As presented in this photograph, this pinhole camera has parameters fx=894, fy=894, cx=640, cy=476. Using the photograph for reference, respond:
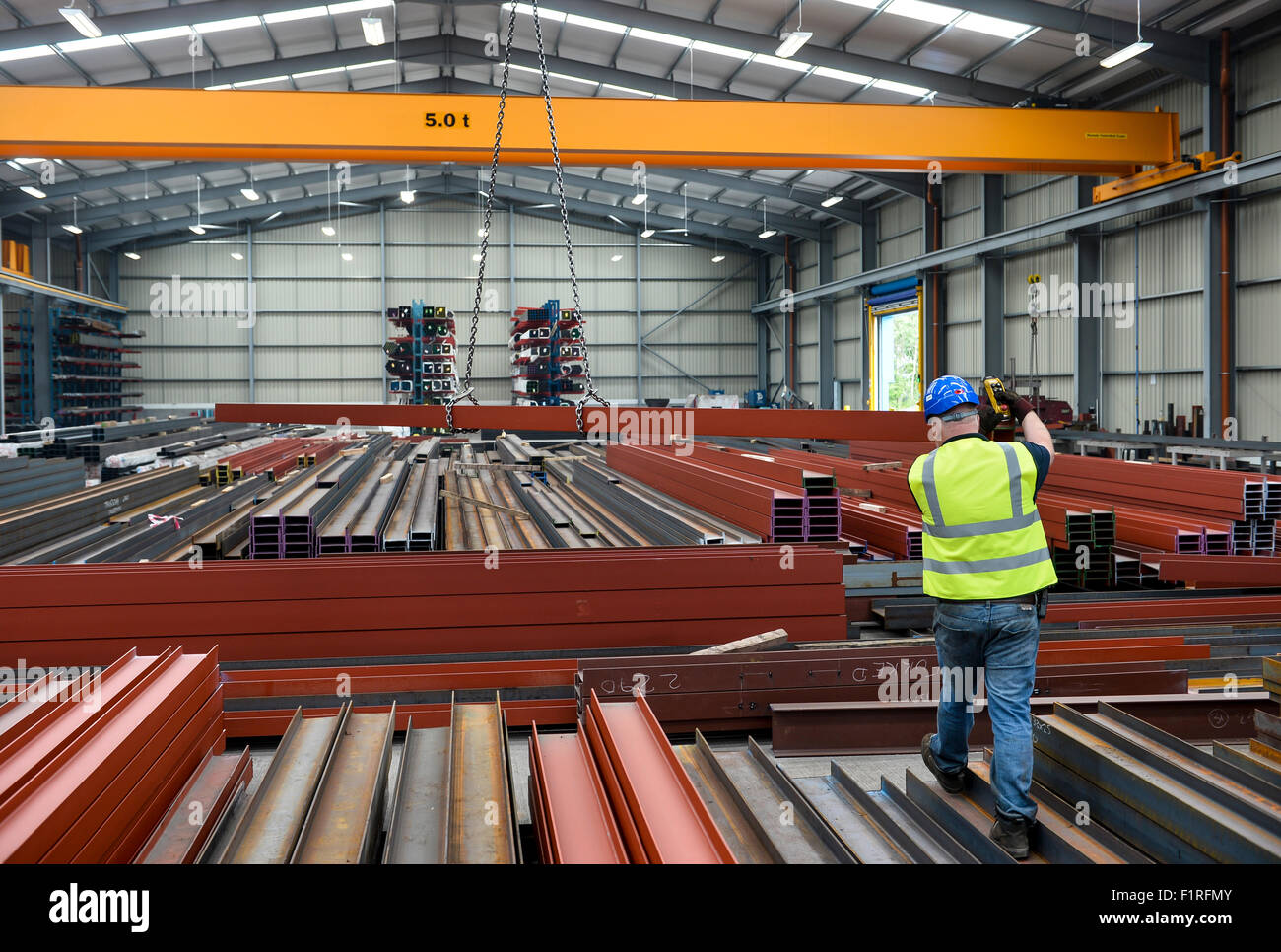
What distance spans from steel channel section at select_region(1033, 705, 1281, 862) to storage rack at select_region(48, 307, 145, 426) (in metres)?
24.7

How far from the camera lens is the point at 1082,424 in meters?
14.9

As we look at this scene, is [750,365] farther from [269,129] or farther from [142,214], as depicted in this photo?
[269,129]

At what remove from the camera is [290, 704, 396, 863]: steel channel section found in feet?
9.62

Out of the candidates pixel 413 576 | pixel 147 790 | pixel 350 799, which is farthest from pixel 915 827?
pixel 413 576

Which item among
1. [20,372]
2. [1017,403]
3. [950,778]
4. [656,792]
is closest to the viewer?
[656,792]

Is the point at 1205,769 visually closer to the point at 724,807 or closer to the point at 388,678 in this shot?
the point at 724,807

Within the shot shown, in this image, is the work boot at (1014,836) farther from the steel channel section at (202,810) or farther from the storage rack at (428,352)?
the storage rack at (428,352)

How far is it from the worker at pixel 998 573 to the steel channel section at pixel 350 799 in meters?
2.16

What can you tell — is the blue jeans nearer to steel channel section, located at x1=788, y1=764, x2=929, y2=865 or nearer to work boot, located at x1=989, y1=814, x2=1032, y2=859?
work boot, located at x1=989, y1=814, x2=1032, y2=859

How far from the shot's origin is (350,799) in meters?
3.34

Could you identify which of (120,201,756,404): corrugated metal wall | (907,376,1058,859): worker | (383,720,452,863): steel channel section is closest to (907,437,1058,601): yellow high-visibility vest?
(907,376,1058,859): worker

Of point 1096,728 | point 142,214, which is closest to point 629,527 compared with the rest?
point 1096,728

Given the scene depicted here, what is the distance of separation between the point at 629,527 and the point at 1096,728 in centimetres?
494

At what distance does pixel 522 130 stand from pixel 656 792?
28.0ft
